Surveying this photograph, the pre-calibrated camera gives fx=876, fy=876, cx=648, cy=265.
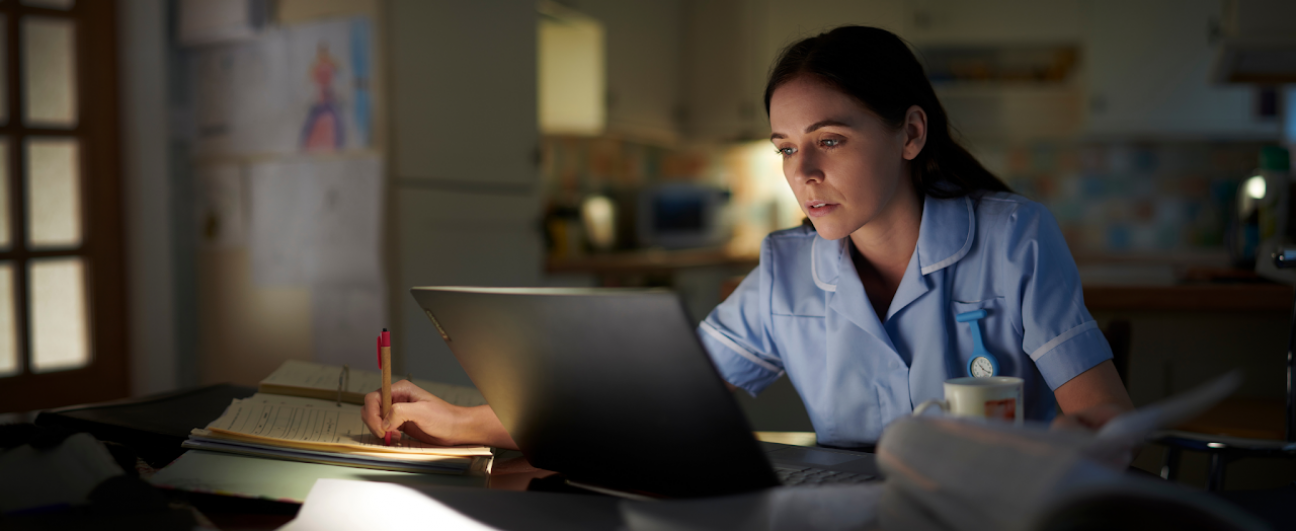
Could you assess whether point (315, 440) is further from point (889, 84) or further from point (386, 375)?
point (889, 84)

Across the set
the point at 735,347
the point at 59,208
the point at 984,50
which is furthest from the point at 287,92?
the point at 984,50

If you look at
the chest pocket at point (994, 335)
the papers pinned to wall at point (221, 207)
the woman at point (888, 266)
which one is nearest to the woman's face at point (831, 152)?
the woman at point (888, 266)

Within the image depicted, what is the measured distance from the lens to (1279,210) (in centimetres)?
203

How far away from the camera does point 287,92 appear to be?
7.66 feet

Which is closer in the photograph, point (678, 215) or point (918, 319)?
point (918, 319)

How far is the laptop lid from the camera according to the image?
1.95 ft

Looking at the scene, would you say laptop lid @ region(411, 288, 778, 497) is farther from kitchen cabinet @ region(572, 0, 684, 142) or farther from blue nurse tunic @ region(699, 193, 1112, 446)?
kitchen cabinet @ region(572, 0, 684, 142)

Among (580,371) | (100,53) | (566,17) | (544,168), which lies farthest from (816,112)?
(544,168)

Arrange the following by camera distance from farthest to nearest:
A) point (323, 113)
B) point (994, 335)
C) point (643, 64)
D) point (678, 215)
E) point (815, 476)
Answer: point (678, 215), point (643, 64), point (323, 113), point (994, 335), point (815, 476)

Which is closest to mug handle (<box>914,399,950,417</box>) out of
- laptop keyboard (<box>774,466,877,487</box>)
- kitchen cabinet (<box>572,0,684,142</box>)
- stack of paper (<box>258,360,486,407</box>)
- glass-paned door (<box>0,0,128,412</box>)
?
laptop keyboard (<box>774,466,877,487</box>)

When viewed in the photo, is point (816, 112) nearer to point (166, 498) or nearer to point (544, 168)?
point (166, 498)

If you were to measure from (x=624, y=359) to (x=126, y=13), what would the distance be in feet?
7.83

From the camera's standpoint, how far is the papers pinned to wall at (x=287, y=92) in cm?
225

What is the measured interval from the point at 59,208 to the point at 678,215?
2.52 meters
